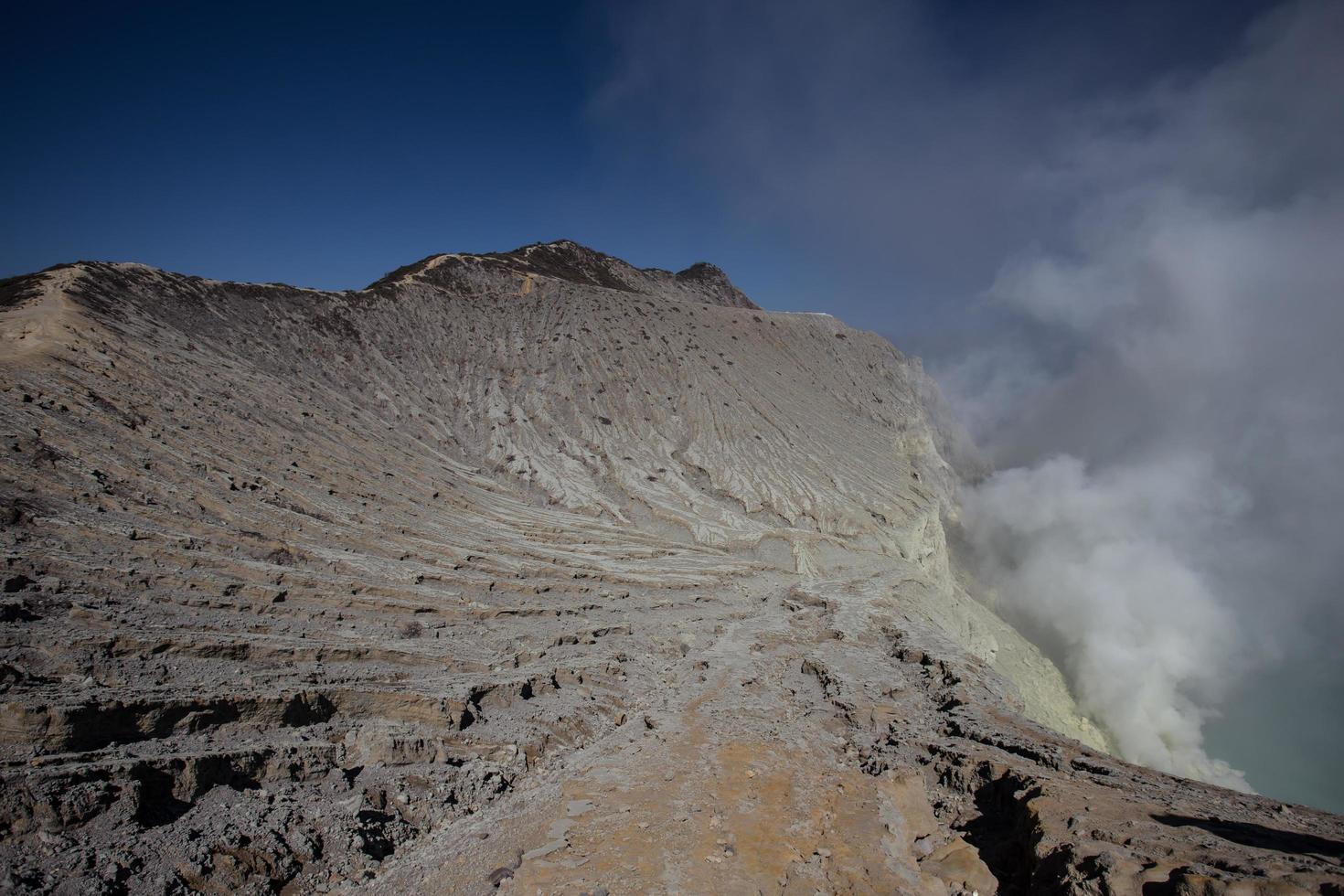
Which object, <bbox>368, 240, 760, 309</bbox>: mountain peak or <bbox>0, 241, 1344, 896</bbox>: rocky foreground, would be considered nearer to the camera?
<bbox>0, 241, 1344, 896</bbox>: rocky foreground

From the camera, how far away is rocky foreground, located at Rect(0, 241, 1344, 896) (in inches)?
311

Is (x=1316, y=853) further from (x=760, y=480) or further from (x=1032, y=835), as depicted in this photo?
(x=760, y=480)

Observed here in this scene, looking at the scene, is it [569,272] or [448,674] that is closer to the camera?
[448,674]

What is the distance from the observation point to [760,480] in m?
40.2

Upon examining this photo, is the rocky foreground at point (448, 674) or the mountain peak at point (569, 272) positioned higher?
the mountain peak at point (569, 272)

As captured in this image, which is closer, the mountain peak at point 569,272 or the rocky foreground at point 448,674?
the rocky foreground at point 448,674

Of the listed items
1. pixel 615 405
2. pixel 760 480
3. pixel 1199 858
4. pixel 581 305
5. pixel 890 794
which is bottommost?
pixel 890 794

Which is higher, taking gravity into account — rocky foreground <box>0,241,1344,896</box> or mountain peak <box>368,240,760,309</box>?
mountain peak <box>368,240,760,309</box>

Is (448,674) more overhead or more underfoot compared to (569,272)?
more underfoot

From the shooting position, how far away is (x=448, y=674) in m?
14.1

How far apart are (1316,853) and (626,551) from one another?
23.8 metres

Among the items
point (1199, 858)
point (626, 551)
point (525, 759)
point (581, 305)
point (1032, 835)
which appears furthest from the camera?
point (581, 305)

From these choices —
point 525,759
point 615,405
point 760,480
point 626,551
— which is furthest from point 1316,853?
point 615,405

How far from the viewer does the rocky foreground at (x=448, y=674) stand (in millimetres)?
7891
